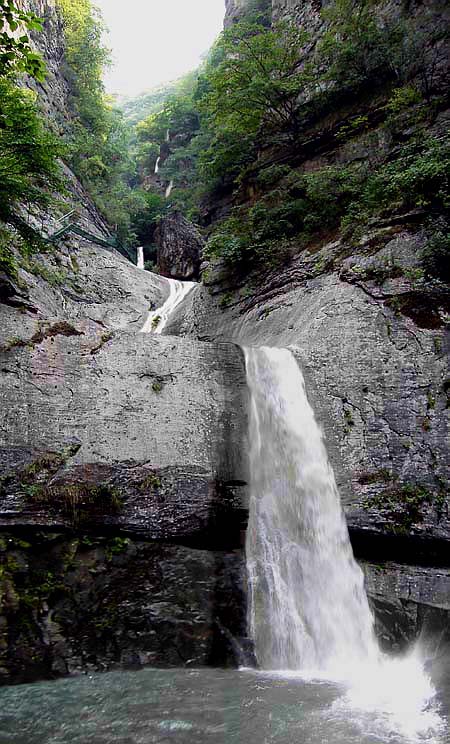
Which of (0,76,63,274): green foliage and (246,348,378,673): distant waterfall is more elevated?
(0,76,63,274): green foliage

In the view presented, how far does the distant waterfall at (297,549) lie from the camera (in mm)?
5391

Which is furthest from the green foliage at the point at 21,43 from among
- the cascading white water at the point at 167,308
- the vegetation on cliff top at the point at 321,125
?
the cascading white water at the point at 167,308

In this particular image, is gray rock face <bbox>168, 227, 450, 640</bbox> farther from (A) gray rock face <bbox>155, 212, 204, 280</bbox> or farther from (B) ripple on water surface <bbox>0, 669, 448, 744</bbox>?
(A) gray rock face <bbox>155, 212, 204, 280</bbox>

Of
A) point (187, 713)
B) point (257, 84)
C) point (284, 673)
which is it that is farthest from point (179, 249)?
point (187, 713)

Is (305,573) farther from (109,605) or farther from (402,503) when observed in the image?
(109,605)

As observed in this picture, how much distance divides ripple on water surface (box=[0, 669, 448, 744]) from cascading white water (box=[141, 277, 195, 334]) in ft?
33.1

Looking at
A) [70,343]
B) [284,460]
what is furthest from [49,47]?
[284,460]

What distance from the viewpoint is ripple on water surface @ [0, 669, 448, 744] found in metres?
3.49

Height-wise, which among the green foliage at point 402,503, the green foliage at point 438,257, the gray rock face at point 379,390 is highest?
the green foliage at point 438,257

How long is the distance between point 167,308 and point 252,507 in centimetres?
981

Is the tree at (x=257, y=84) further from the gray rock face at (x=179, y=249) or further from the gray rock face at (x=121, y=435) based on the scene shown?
the gray rock face at (x=121, y=435)

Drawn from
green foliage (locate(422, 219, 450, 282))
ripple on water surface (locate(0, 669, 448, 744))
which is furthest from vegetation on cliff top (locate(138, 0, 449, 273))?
ripple on water surface (locate(0, 669, 448, 744))

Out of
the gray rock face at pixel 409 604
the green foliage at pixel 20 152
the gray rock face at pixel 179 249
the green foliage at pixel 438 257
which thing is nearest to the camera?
the gray rock face at pixel 409 604

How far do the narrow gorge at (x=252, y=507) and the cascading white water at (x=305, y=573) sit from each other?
2 centimetres
